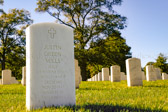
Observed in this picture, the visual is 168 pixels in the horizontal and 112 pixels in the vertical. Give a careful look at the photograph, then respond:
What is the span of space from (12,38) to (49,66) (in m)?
28.5

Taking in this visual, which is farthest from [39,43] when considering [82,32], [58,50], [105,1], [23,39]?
[23,39]

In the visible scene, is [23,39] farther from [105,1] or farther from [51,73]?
[51,73]

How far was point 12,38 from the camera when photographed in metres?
30.5

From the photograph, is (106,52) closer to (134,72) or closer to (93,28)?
(93,28)

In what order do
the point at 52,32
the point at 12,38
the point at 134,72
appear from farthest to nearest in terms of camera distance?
the point at 12,38, the point at 134,72, the point at 52,32

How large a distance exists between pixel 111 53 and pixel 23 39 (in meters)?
13.9

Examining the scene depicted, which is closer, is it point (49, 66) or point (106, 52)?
point (49, 66)

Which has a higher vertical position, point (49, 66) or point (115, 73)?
point (49, 66)

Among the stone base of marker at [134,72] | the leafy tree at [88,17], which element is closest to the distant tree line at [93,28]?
the leafy tree at [88,17]

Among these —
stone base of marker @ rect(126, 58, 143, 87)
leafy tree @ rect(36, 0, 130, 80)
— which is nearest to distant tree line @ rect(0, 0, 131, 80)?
leafy tree @ rect(36, 0, 130, 80)

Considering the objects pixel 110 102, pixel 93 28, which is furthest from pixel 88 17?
pixel 110 102

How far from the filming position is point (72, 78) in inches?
173

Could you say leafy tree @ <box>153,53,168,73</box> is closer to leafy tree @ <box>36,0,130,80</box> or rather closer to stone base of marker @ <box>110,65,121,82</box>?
leafy tree @ <box>36,0,130,80</box>

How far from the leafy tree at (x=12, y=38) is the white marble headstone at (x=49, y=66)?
86.6 feet
